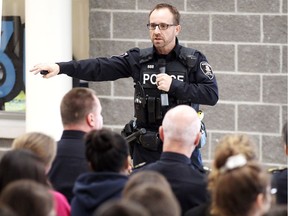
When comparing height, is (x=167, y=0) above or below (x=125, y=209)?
above

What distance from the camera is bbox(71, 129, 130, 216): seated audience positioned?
5.05 metres

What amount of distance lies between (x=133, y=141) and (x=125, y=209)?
3.70m

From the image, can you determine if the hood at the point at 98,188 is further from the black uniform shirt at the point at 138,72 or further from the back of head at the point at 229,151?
the black uniform shirt at the point at 138,72

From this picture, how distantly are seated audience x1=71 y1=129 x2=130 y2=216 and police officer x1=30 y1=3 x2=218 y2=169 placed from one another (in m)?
1.92

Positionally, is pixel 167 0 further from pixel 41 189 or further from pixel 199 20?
pixel 41 189

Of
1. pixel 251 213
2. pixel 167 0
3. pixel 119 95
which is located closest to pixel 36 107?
pixel 119 95

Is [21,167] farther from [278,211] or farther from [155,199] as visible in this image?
[278,211]

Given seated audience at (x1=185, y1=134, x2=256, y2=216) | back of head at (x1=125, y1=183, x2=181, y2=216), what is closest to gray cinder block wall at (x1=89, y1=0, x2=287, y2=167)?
seated audience at (x1=185, y1=134, x2=256, y2=216)

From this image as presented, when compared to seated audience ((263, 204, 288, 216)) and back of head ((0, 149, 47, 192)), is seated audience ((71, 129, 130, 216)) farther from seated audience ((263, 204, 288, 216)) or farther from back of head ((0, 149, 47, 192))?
seated audience ((263, 204, 288, 216))

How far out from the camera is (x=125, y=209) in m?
3.70

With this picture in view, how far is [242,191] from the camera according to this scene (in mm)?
4355

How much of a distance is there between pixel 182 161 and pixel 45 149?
72 cm

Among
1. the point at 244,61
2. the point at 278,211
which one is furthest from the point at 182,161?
the point at 244,61

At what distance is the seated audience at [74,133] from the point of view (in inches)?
225
